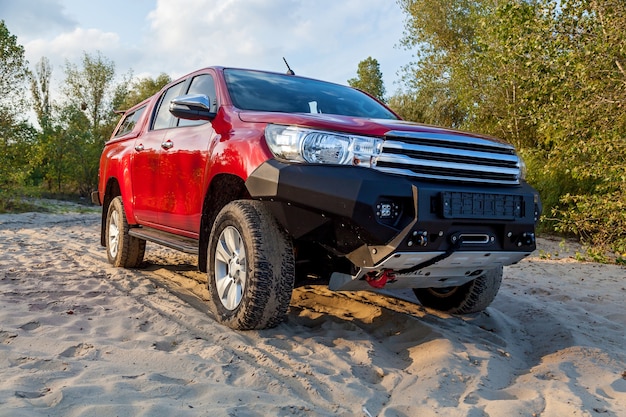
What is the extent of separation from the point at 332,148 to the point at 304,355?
3.91ft

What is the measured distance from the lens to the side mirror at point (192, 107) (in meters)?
3.53

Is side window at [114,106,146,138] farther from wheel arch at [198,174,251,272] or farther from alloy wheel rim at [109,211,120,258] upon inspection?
wheel arch at [198,174,251,272]

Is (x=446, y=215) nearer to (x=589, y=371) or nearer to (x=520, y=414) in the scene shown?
(x=520, y=414)

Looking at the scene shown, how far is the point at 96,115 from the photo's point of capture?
98.6 feet

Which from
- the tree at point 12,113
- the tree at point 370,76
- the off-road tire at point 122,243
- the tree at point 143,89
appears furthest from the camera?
the tree at point 370,76

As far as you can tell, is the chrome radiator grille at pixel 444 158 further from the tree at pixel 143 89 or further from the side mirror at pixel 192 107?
the tree at pixel 143 89

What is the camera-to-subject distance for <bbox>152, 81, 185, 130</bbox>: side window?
15.9 feet

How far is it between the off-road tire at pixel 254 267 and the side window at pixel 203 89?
0.94 metres

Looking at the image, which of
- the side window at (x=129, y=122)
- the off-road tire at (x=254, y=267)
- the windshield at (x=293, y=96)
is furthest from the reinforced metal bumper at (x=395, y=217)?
the side window at (x=129, y=122)

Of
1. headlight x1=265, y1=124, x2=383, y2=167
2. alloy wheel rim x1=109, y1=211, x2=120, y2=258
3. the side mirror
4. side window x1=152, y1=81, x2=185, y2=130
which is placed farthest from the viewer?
alloy wheel rim x1=109, y1=211, x2=120, y2=258

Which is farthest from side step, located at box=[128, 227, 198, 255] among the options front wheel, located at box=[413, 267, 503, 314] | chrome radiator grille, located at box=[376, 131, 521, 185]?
front wheel, located at box=[413, 267, 503, 314]

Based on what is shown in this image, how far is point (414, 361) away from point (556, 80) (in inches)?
249

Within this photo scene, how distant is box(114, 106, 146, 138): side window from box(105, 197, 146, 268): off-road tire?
0.83m

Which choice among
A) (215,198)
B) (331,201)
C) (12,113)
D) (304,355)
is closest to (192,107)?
(215,198)
